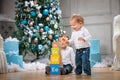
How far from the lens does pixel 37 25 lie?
4.88 meters

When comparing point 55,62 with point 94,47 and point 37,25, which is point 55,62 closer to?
point 37,25

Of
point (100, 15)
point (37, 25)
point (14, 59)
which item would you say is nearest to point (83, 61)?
point (14, 59)

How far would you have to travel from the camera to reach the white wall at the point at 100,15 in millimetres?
5445

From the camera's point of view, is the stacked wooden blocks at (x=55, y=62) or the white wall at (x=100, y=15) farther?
the white wall at (x=100, y=15)

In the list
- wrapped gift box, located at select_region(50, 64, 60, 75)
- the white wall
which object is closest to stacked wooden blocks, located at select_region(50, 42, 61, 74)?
wrapped gift box, located at select_region(50, 64, 60, 75)

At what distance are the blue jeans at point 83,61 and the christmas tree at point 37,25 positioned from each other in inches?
71.6

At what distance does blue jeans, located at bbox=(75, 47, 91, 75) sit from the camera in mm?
2924

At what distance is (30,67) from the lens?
4.30 m

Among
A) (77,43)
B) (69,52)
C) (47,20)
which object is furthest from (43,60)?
(77,43)

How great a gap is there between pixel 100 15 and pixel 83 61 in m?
2.77

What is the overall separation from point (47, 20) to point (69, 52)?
1.66 m

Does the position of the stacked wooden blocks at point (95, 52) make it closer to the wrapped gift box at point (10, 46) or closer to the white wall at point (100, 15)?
the white wall at point (100, 15)

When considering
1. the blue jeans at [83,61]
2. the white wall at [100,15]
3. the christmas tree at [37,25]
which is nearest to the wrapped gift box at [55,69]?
the blue jeans at [83,61]

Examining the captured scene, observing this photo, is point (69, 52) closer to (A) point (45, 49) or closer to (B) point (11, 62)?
(B) point (11, 62)
